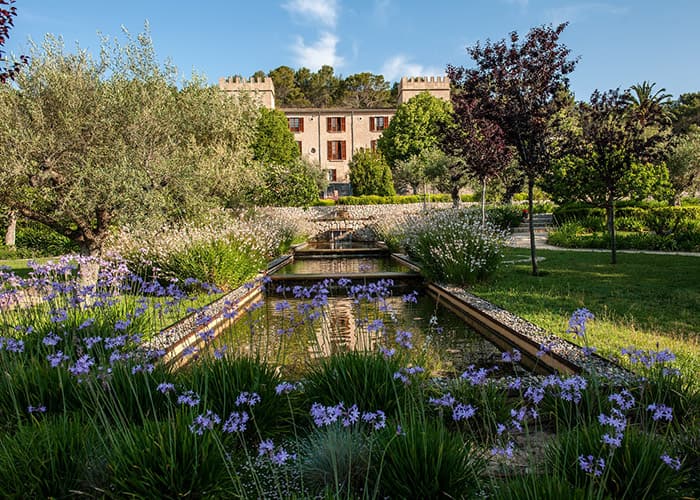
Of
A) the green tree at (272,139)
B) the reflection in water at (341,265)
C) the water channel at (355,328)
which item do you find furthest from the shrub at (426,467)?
the green tree at (272,139)

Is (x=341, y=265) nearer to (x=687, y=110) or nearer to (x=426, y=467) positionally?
(x=426, y=467)

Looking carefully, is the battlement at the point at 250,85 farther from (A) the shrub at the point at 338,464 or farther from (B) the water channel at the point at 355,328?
(A) the shrub at the point at 338,464

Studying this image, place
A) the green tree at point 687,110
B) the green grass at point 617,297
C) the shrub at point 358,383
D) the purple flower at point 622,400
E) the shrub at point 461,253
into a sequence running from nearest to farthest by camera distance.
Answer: the purple flower at point 622,400 < the shrub at point 358,383 < the green grass at point 617,297 < the shrub at point 461,253 < the green tree at point 687,110

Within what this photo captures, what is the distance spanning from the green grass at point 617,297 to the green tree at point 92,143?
19.4 feet

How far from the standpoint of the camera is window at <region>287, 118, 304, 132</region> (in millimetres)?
40781

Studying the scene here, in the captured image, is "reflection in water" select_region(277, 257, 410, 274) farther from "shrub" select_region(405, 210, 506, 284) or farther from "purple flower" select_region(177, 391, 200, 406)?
"purple flower" select_region(177, 391, 200, 406)

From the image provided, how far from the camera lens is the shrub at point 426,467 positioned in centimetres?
209

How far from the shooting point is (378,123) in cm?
4153

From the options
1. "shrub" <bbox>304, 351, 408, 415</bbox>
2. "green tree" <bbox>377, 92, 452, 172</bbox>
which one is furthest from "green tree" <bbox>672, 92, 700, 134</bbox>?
"shrub" <bbox>304, 351, 408, 415</bbox>

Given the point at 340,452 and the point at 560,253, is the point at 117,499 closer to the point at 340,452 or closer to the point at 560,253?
the point at 340,452

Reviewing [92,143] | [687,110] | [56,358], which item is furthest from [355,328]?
[687,110]

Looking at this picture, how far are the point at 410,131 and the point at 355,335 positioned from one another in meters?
32.0

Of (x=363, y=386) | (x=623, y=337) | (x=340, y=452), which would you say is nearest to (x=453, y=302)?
(x=623, y=337)

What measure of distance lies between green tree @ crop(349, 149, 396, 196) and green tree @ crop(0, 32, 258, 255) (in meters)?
23.0
